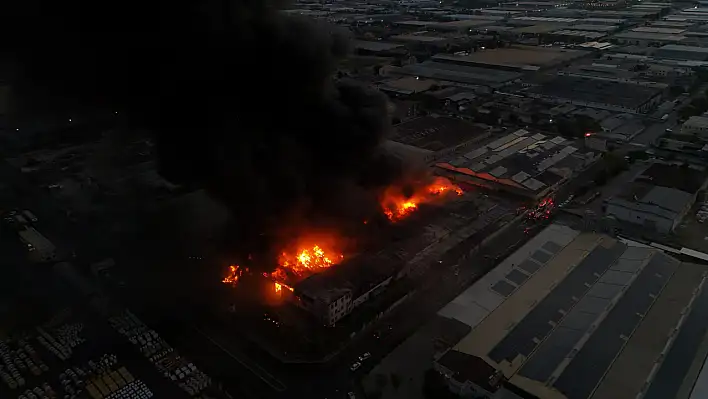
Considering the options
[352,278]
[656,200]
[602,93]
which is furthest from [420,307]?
[602,93]

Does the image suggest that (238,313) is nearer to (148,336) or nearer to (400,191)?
(148,336)

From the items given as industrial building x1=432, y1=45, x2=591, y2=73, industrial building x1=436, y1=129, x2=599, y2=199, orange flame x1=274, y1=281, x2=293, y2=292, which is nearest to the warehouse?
industrial building x1=432, y1=45, x2=591, y2=73

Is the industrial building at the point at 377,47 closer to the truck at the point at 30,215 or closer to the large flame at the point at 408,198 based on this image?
the large flame at the point at 408,198

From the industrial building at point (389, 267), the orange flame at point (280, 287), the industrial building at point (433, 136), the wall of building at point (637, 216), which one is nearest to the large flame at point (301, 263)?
the orange flame at point (280, 287)

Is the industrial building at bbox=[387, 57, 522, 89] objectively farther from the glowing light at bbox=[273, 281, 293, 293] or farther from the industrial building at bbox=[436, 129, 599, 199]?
the glowing light at bbox=[273, 281, 293, 293]

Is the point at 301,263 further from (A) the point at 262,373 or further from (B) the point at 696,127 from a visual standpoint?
(B) the point at 696,127

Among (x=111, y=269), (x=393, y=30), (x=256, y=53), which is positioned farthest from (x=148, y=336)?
(x=393, y=30)
